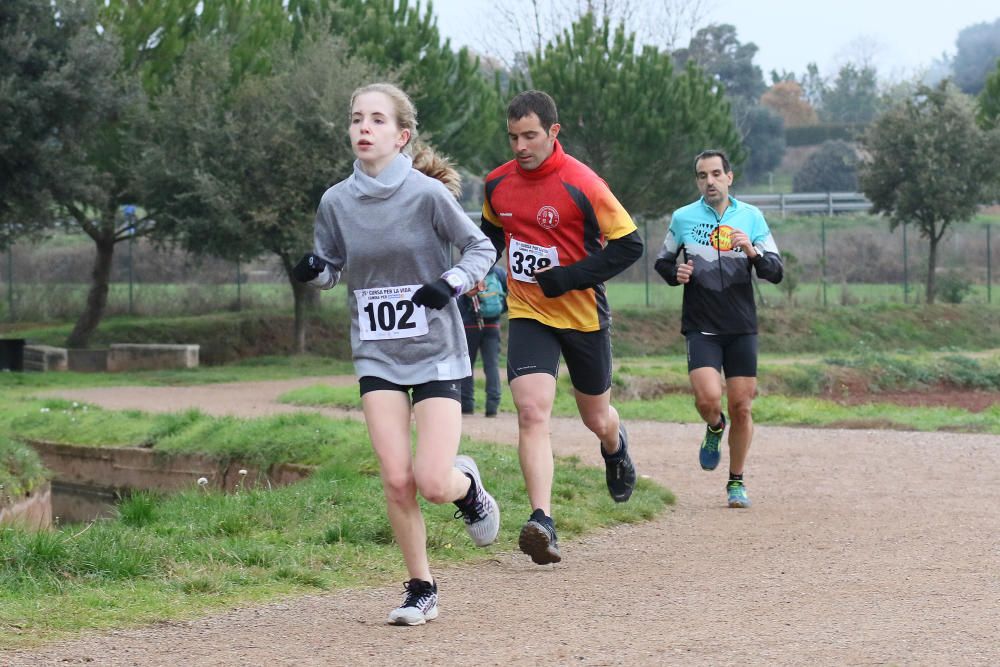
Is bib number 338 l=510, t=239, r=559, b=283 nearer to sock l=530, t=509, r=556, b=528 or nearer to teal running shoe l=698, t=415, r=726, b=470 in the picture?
sock l=530, t=509, r=556, b=528

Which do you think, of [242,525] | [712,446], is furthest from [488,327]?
[242,525]

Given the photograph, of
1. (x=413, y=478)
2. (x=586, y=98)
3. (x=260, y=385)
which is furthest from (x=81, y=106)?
(x=413, y=478)

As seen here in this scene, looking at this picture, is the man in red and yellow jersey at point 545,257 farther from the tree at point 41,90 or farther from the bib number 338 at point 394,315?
the tree at point 41,90

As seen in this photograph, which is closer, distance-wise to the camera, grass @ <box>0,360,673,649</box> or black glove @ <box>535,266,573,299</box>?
grass @ <box>0,360,673,649</box>

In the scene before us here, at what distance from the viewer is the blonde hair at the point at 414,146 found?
18.8 feet

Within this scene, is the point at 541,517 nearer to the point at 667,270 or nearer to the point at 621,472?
the point at 621,472

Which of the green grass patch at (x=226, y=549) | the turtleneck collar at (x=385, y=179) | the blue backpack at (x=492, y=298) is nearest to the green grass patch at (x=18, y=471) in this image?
the green grass patch at (x=226, y=549)

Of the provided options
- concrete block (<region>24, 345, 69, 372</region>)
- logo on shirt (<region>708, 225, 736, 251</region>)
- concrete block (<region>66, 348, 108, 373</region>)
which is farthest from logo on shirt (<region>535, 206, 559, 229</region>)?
concrete block (<region>66, 348, 108, 373</region>)

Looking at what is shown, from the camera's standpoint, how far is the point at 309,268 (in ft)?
18.6

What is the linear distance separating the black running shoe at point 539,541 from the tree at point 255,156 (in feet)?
60.2

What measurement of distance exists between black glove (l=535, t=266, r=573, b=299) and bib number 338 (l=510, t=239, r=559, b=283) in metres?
0.19

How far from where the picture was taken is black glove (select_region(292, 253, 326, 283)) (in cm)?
564

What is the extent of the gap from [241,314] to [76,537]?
24.0m

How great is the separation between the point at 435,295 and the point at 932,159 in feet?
100
